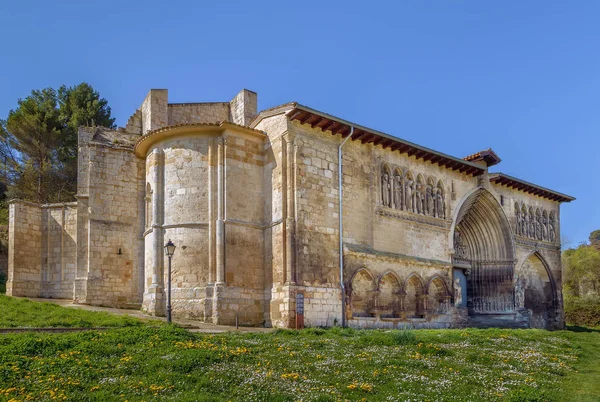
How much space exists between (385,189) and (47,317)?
42.5ft

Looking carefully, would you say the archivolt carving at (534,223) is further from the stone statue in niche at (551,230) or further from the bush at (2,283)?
the bush at (2,283)

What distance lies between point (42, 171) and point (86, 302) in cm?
1645

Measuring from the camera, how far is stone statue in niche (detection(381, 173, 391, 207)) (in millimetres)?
22847

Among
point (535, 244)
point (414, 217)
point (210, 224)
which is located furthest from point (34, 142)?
point (535, 244)

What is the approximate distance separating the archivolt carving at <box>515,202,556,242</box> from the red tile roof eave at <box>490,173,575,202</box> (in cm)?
81

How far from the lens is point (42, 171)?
35.7m

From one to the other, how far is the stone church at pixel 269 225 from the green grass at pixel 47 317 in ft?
10.1

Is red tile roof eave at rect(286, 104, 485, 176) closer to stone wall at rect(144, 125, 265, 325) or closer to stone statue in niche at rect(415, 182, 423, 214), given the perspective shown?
stone statue in niche at rect(415, 182, 423, 214)

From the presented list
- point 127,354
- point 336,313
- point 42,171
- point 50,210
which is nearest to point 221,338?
point 127,354

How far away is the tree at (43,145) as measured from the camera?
3550 centimetres

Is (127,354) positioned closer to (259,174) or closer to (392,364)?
(392,364)

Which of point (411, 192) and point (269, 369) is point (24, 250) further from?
point (269, 369)

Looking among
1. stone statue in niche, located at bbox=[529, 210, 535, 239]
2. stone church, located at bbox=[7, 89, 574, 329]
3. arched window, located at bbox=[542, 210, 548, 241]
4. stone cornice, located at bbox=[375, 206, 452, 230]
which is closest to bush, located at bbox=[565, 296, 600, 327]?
arched window, located at bbox=[542, 210, 548, 241]

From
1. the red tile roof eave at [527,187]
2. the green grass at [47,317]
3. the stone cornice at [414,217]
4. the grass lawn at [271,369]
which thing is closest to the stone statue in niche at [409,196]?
the stone cornice at [414,217]
